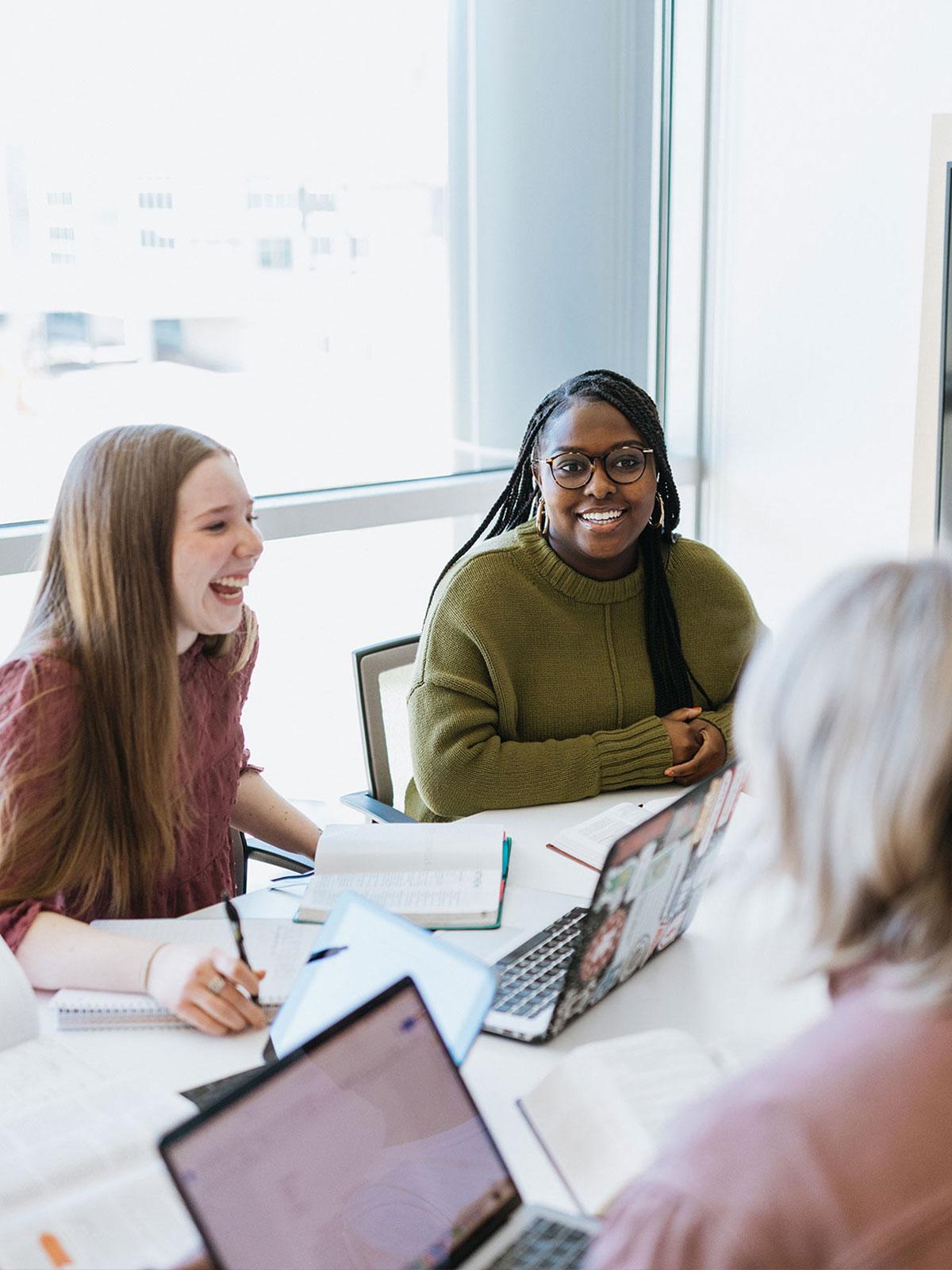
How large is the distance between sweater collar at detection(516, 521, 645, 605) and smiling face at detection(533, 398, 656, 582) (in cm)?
2

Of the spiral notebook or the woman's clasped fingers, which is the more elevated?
the woman's clasped fingers

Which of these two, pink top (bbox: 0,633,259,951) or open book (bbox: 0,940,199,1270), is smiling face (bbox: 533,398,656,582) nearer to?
pink top (bbox: 0,633,259,951)

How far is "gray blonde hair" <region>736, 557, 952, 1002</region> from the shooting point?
31.4 inches

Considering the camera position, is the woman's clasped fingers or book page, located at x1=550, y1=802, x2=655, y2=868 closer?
book page, located at x1=550, y1=802, x2=655, y2=868

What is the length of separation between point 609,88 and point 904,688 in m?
3.28

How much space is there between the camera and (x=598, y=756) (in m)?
2.21

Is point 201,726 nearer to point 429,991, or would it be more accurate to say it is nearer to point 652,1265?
point 429,991

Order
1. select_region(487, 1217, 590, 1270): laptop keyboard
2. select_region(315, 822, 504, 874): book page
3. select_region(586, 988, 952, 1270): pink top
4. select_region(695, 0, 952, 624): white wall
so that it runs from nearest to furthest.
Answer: select_region(586, 988, 952, 1270): pink top → select_region(487, 1217, 590, 1270): laptop keyboard → select_region(315, 822, 504, 874): book page → select_region(695, 0, 952, 624): white wall

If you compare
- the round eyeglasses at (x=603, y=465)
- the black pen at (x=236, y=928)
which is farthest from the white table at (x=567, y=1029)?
the round eyeglasses at (x=603, y=465)

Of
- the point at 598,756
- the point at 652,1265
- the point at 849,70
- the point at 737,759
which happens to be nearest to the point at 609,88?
the point at 849,70

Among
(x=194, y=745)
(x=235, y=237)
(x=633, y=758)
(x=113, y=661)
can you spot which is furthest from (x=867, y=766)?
(x=235, y=237)

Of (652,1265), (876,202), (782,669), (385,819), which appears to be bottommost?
(385,819)

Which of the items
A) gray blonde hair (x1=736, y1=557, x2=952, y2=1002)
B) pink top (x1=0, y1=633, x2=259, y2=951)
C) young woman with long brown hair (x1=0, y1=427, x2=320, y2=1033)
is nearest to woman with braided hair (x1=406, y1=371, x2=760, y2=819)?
pink top (x1=0, y1=633, x2=259, y2=951)

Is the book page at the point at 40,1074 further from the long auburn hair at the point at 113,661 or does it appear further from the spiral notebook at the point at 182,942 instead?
the long auburn hair at the point at 113,661
